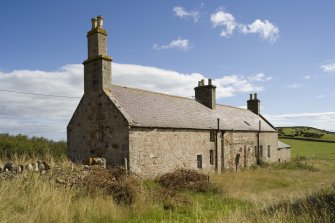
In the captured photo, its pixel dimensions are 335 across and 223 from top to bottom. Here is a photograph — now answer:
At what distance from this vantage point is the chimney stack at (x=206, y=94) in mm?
24625

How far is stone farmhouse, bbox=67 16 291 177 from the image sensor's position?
14867 mm

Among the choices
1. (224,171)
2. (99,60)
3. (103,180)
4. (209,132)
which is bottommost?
(224,171)

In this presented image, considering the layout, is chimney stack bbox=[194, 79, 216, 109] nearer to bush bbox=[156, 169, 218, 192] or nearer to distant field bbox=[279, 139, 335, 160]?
bush bbox=[156, 169, 218, 192]

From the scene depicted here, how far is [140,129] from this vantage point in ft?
49.1

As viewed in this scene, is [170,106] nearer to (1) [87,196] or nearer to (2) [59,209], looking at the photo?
(1) [87,196]

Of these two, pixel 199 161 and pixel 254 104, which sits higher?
pixel 254 104

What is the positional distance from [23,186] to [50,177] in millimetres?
1977

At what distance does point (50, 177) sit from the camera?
10.3 metres

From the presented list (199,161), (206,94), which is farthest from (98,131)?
(206,94)

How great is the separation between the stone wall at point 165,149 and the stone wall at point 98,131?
2.20ft

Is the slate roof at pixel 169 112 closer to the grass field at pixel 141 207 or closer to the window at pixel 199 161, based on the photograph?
the window at pixel 199 161

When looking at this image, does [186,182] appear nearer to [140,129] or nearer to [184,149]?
[140,129]

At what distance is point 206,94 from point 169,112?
693 cm

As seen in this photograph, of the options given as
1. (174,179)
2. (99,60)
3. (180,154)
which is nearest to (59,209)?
(174,179)
